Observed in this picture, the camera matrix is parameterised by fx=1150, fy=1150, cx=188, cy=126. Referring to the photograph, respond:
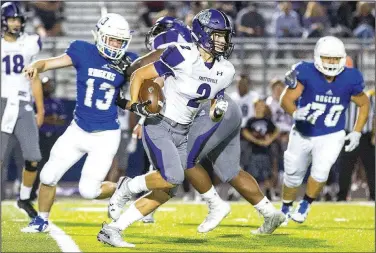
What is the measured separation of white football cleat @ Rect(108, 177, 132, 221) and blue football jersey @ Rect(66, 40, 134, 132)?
639 millimetres

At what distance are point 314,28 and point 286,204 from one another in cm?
537

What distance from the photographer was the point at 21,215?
9.66m

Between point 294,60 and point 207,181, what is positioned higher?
point 207,181

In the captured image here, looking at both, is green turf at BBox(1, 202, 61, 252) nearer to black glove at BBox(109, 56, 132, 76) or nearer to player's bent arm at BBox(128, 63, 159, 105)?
player's bent arm at BBox(128, 63, 159, 105)

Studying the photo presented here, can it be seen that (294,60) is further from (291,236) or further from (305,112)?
(291,236)

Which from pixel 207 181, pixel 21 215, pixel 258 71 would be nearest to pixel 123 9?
pixel 258 71

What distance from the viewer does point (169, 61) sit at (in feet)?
23.2

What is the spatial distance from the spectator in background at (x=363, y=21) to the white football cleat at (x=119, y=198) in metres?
7.37

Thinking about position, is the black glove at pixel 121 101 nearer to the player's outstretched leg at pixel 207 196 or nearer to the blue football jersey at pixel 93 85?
the blue football jersey at pixel 93 85

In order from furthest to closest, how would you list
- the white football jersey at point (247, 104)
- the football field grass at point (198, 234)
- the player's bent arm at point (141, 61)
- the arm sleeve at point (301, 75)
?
the white football jersey at point (247, 104) → the arm sleeve at point (301, 75) → the player's bent arm at point (141, 61) → the football field grass at point (198, 234)

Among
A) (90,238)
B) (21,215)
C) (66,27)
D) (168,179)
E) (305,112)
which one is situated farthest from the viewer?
(66,27)

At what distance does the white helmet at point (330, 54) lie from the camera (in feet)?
29.1

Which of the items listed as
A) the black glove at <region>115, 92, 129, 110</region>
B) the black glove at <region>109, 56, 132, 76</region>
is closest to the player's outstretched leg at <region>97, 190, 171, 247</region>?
the black glove at <region>115, 92, 129, 110</region>

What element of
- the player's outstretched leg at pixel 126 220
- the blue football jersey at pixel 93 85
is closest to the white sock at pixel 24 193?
the blue football jersey at pixel 93 85
